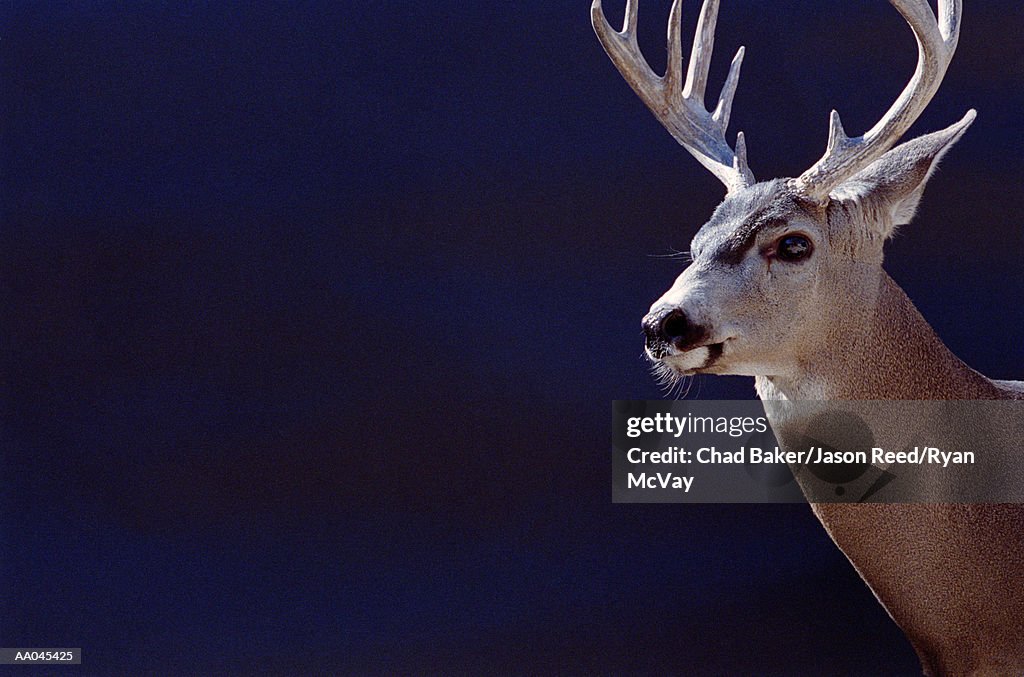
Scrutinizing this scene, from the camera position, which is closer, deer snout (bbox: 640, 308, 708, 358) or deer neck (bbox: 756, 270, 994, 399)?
deer snout (bbox: 640, 308, 708, 358)

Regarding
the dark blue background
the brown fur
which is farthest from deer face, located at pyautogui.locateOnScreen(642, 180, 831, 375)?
the dark blue background

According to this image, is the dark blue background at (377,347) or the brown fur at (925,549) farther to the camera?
the dark blue background at (377,347)

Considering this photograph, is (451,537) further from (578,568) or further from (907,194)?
(907,194)

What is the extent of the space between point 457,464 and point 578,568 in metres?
0.46

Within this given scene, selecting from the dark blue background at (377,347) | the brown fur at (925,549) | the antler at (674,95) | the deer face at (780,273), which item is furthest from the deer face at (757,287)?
the dark blue background at (377,347)

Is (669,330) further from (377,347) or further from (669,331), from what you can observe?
(377,347)

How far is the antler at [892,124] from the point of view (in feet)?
8.19

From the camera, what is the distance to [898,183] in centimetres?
253

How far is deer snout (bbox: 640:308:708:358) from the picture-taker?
2.36 meters

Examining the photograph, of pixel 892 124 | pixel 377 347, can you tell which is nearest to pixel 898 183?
pixel 892 124

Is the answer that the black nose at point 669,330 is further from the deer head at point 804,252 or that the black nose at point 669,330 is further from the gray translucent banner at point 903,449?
the gray translucent banner at point 903,449

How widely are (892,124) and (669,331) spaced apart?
0.67 meters

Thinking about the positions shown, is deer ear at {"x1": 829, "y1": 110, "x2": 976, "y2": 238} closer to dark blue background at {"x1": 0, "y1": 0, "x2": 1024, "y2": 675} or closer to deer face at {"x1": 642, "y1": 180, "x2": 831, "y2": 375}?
deer face at {"x1": 642, "y1": 180, "x2": 831, "y2": 375}

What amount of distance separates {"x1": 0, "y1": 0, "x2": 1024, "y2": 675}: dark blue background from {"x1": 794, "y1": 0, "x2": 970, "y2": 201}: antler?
0.95m
